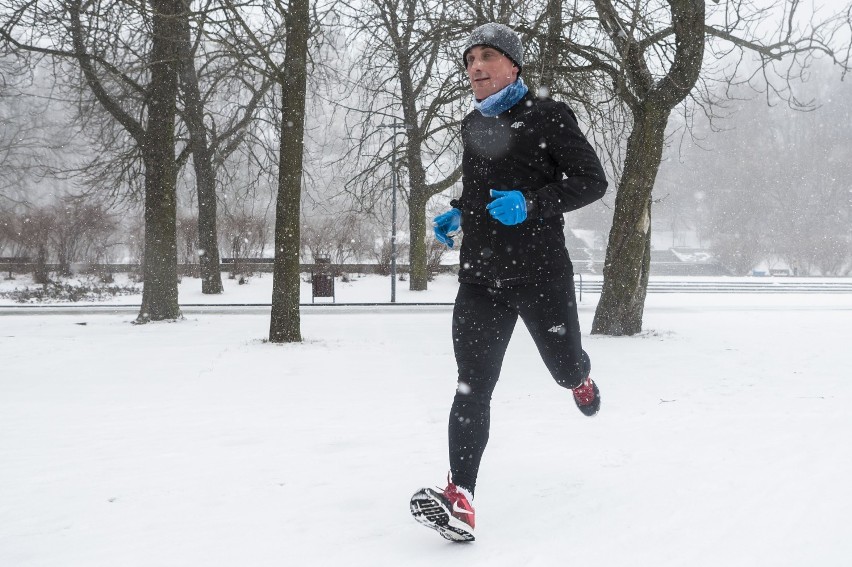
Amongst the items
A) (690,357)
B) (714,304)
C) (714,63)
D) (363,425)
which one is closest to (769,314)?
(714,304)

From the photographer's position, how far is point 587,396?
3051 millimetres

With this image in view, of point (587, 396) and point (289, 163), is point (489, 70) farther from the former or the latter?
point (289, 163)

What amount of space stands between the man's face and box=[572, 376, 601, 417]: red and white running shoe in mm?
1266

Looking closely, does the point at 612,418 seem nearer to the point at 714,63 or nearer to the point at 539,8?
the point at 539,8

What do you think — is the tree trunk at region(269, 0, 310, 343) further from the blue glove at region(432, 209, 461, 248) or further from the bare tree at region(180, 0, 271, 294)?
the bare tree at region(180, 0, 271, 294)

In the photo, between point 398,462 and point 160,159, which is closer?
point 398,462

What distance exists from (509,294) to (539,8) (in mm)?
10235

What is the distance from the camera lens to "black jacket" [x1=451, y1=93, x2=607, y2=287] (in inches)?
107

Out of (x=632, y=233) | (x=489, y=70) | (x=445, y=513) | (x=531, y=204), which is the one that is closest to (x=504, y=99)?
(x=489, y=70)

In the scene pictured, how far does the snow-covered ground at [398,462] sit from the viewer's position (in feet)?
8.91

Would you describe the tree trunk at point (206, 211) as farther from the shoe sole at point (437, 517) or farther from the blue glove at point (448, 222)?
the shoe sole at point (437, 517)

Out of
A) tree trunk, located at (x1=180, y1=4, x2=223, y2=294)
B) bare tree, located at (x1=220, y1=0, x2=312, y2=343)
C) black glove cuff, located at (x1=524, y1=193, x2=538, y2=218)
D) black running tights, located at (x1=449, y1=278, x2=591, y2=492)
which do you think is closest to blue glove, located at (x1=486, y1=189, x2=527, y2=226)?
black glove cuff, located at (x1=524, y1=193, x2=538, y2=218)

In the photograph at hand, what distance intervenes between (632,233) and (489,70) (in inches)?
317

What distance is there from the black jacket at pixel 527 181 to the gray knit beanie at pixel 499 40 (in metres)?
0.18
